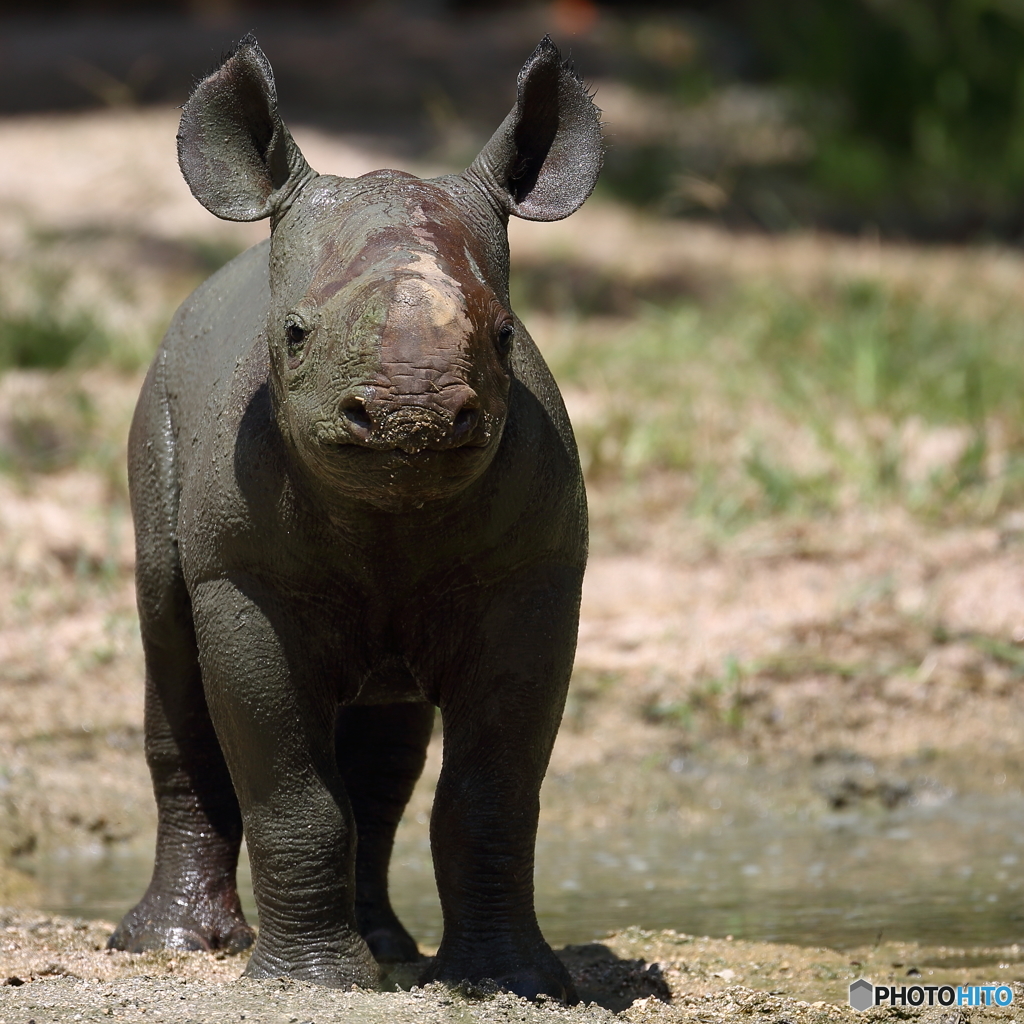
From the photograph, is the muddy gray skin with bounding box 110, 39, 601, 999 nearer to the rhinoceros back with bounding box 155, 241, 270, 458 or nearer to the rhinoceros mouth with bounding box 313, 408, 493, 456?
the rhinoceros back with bounding box 155, 241, 270, 458

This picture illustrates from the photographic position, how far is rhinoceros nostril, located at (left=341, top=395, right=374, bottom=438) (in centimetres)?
332

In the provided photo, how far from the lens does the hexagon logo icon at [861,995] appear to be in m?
4.26

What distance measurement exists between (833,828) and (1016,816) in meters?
0.67

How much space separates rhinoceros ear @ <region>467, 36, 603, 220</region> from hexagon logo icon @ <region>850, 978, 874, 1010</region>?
2.00 m

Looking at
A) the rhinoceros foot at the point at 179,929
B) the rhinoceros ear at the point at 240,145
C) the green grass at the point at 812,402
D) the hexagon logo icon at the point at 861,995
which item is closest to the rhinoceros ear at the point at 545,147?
the rhinoceros ear at the point at 240,145

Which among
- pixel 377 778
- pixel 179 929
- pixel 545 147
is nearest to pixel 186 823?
pixel 179 929

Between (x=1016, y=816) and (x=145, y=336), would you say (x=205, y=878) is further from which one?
(x=145, y=336)

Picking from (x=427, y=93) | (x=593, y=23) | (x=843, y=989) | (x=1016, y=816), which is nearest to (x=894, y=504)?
(x=1016, y=816)

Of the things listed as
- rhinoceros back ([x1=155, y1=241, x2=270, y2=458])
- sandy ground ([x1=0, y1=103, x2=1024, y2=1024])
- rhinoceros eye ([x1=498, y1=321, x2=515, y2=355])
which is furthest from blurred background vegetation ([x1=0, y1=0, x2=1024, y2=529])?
rhinoceros eye ([x1=498, y1=321, x2=515, y2=355])

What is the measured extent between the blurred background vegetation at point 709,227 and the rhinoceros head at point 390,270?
166 cm

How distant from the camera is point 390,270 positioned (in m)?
3.47

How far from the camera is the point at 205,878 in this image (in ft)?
16.0

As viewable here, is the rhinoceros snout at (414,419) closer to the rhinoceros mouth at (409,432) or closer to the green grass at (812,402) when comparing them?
the rhinoceros mouth at (409,432)

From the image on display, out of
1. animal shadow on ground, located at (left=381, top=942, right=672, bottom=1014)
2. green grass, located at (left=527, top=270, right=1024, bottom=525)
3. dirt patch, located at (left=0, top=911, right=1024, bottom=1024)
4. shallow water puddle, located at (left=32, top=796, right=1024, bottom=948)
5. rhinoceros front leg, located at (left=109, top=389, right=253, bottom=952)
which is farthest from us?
green grass, located at (left=527, top=270, right=1024, bottom=525)
